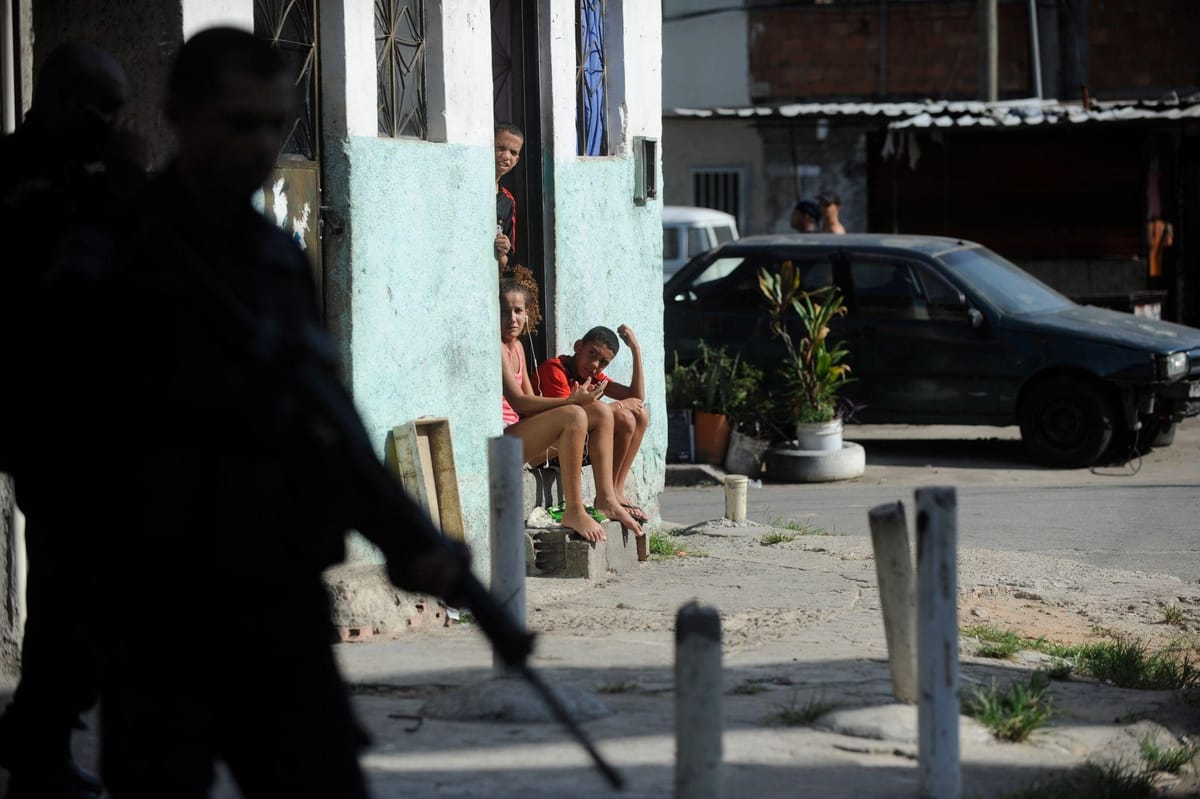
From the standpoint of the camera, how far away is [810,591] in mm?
7770

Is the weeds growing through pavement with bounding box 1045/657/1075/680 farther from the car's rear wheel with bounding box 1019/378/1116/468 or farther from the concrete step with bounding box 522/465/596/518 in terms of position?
the car's rear wheel with bounding box 1019/378/1116/468

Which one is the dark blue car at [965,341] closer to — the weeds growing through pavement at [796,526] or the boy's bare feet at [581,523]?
the weeds growing through pavement at [796,526]

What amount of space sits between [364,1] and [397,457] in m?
1.82

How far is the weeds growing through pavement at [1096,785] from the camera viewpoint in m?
4.40

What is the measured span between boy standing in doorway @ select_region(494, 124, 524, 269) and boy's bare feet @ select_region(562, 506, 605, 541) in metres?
1.25

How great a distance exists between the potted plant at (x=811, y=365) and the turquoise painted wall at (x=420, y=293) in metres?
4.84

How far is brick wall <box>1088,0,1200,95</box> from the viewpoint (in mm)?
23797

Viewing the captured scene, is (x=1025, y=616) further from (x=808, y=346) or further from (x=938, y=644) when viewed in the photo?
(x=808, y=346)

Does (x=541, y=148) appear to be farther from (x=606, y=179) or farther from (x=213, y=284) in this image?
(x=213, y=284)

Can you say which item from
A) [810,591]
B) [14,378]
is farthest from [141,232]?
[810,591]

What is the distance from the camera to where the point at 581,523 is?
791 centimetres

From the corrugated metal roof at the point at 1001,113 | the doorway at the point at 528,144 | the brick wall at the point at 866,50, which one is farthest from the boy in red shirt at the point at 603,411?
the brick wall at the point at 866,50

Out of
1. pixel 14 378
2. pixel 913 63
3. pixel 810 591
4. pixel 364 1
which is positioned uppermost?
pixel 913 63

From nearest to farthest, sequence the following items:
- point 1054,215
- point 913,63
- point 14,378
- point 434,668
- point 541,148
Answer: point 14,378 < point 434,668 < point 541,148 < point 1054,215 < point 913,63
